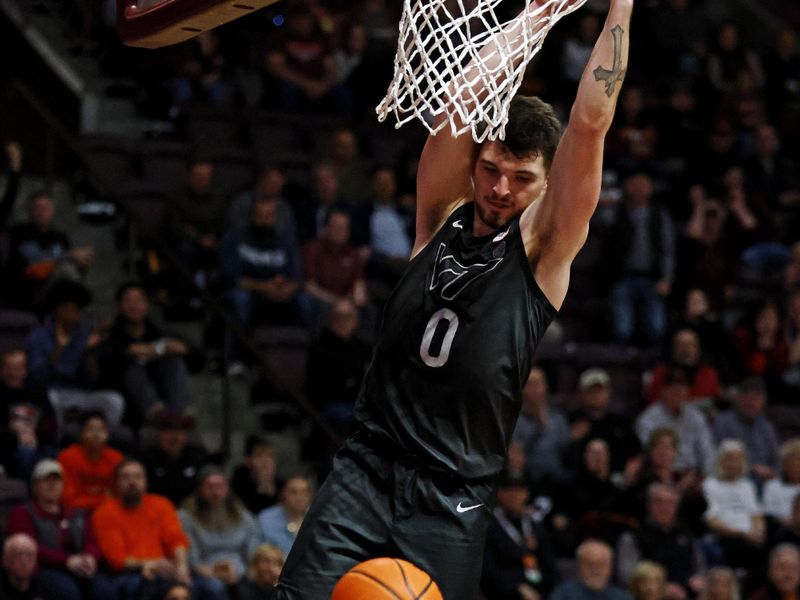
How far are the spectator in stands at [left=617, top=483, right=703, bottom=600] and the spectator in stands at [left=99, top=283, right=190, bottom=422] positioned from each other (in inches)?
125

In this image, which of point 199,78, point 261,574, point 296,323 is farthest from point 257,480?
point 199,78

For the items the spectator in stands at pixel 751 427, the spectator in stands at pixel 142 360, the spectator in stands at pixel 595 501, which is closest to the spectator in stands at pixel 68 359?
the spectator in stands at pixel 142 360

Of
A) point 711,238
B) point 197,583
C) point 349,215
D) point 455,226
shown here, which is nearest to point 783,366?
point 711,238

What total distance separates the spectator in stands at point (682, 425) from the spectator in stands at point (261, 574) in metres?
3.69

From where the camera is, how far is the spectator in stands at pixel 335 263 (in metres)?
12.1

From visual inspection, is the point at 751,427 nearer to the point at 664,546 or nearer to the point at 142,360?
the point at 664,546

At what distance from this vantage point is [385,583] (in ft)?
13.2

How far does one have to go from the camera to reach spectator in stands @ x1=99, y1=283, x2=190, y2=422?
10.3 metres

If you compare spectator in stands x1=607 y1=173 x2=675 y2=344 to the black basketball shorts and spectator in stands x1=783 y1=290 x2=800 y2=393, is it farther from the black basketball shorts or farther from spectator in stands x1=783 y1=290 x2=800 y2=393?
the black basketball shorts

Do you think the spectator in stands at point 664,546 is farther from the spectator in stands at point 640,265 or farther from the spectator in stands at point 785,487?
the spectator in stands at point 640,265

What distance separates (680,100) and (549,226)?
37.9ft

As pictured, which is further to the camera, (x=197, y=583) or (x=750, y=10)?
(x=750, y=10)

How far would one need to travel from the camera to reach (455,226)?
470 cm

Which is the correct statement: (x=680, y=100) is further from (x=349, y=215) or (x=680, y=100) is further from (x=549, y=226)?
(x=549, y=226)
